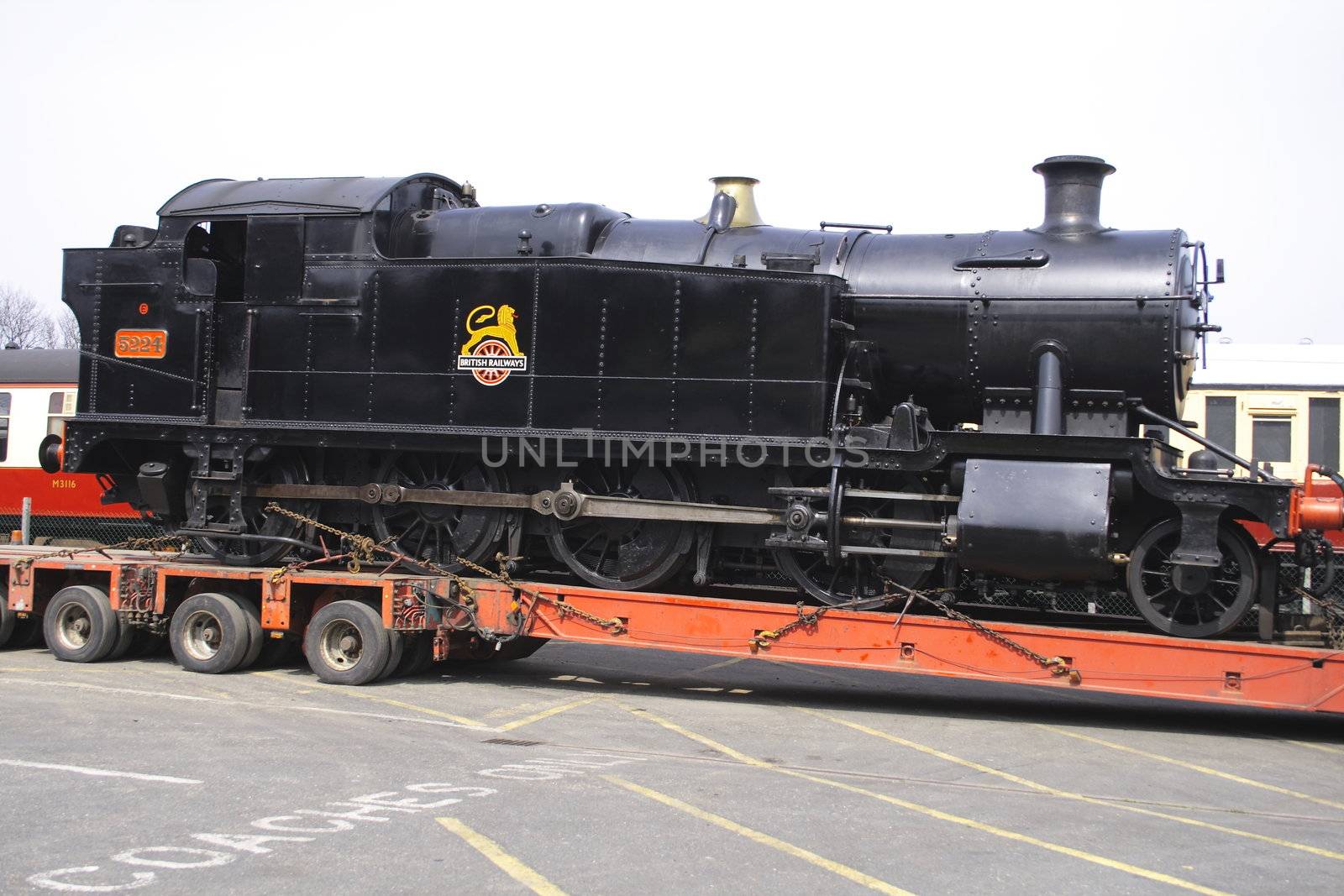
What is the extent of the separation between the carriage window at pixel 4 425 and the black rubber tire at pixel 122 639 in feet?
36.0

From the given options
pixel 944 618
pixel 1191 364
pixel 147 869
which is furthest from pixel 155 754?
pixel 1191 364

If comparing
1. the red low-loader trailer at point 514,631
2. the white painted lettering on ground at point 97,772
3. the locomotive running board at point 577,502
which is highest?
the locomotive running board at point 577,502

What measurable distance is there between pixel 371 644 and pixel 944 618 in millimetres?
4370

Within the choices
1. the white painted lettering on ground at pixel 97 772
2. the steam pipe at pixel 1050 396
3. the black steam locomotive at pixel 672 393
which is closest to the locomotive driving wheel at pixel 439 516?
the black steam locomotive at pixel 672 393

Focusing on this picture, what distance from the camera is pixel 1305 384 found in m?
17.6

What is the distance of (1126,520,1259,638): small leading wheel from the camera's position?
351 inches

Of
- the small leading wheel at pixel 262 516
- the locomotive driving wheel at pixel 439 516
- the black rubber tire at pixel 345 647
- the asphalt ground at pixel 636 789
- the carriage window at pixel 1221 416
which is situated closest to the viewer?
the asphalt ground at pixel 636 789

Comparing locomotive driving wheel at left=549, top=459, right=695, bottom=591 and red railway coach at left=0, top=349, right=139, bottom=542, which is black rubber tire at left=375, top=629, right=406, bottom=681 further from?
red railway coach at left=0, top=349, right=139, bottom=542

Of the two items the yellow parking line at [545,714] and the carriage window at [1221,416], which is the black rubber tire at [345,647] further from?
the carriage window at [1221,416]

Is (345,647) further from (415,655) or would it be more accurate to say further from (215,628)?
(215,628)

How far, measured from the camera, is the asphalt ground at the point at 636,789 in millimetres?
5484

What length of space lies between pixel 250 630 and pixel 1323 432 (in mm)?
13848

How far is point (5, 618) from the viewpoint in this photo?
12.1 meters

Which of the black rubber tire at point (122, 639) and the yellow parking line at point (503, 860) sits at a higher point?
the black rubber tire at point (122, 639)
